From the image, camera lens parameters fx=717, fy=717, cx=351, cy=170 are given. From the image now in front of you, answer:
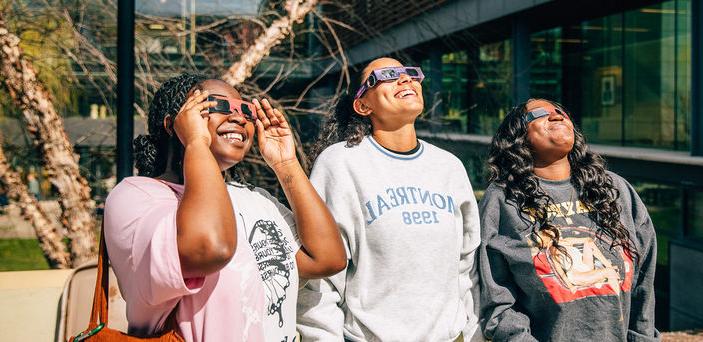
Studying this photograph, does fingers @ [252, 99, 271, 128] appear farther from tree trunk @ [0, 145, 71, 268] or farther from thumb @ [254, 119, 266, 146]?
tree trunk @ [0, 145, 71, 268]

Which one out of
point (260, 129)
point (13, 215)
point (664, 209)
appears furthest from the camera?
point (664, 209)

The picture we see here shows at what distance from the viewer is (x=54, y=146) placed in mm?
5570

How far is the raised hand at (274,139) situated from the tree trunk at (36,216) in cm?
399

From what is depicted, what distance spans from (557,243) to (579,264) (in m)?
0.12

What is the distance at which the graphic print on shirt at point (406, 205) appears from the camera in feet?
8.41

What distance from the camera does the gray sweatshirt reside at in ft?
8.34

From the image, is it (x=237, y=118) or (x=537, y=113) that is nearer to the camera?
(x=237, y=118)

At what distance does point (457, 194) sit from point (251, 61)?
3.69 metres

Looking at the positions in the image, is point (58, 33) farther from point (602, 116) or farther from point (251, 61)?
point (602, 116)

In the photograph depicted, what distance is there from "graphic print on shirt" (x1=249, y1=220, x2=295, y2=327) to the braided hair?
0.32 m

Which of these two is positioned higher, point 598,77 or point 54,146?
point 598,77

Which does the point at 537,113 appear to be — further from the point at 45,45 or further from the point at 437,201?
the point at 45,45

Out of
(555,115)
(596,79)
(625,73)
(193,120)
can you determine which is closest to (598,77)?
(596,79)

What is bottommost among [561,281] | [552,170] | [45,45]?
[561,281]
